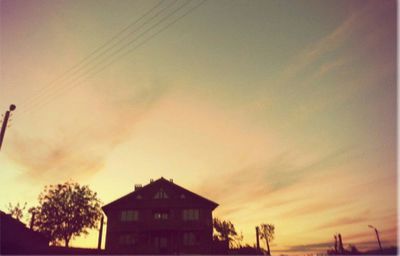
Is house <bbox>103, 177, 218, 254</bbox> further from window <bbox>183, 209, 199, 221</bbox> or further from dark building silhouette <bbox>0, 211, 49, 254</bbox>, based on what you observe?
dark building silhouette <bbox>0, 211, 49, 254</bbox>

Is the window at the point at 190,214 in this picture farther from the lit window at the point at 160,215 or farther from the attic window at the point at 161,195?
the attic window at the point at 161,195

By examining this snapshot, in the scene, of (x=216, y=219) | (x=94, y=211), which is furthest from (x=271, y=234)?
(x=94, y=211)

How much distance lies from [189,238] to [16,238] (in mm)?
22979

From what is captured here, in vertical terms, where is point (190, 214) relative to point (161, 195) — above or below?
below

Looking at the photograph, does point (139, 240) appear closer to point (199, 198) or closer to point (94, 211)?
point (199, 198)

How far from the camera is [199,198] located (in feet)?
148

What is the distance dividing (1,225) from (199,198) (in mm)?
25996

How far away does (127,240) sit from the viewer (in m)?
43.1

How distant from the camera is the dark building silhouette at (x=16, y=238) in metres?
23.2

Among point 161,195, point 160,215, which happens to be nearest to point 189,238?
point 160,215

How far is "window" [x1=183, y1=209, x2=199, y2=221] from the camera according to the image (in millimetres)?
43938

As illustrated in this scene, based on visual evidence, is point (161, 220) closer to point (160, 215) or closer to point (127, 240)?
point (160, 215)

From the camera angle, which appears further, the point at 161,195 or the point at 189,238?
the point at 161,195

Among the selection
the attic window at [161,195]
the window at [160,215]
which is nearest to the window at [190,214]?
the window at [160,215]
